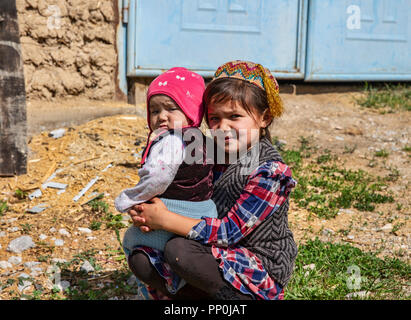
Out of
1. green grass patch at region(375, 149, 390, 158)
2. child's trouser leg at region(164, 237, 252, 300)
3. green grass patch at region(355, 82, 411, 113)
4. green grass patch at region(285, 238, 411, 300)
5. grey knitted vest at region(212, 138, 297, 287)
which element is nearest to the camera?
child's trouser leg at region(164, 237, 252, 300)

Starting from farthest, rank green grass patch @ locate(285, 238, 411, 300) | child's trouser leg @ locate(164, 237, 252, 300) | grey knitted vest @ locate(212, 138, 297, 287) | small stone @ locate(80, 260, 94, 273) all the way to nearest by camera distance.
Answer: small stone @ locate(80, 260, 94, 273), green grass patch @ locate(285, 238, 411, 300), grey knitted vest @ locate(212, 138, 297, 287), child's trouser leg @ locate(164, 237, 252, 300)

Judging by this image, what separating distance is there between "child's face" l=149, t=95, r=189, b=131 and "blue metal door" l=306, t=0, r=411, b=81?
4279 mm

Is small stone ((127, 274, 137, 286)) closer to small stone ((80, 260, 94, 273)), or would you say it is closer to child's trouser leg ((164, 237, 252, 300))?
small stone ((80, 260, 94, 273))

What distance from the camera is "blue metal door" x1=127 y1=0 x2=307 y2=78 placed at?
548 cm

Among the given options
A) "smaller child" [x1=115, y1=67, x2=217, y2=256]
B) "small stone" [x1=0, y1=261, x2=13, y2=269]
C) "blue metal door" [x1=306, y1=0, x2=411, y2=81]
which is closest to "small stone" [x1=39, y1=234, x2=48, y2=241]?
"small stone" [x1=0, y1=261, x2=13, y2=269]

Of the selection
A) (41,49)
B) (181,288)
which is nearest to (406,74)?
(41,49)

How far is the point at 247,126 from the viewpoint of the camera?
2.45m

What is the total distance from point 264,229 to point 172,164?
1.84ft

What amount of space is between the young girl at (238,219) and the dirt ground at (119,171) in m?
1.12

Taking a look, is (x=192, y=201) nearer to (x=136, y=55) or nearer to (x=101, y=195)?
(x=101, y=195)

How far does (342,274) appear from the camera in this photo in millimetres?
3023

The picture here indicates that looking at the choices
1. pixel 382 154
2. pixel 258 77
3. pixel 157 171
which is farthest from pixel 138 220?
pixel 382 154

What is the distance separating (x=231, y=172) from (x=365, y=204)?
214cm

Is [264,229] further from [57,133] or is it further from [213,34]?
[213,34]
